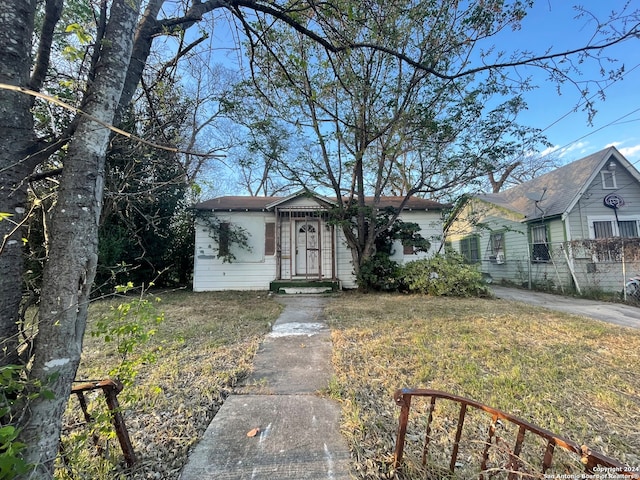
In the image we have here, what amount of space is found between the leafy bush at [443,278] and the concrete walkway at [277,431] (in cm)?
605

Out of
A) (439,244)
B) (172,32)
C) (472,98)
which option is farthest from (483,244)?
(172,32)

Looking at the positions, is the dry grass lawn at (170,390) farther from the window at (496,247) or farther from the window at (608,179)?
the window at (608,179)

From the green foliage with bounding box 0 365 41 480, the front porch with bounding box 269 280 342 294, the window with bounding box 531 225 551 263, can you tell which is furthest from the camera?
the window with bounding box 531 225 551 263

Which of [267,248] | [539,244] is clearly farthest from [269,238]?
[539,244]

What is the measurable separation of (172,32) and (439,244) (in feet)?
33.8

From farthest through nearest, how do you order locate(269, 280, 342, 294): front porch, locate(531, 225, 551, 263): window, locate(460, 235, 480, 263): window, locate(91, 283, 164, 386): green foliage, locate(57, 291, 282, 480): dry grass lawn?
1. locate(460, 235, 480, 263): window
2. locate(531, 225, 551, 263): window
3. locate(269, 280, 342, 294): front porch
4. locate(57, 291, 282, 480): dry grass lawn
5. locate(91, 283, 164, 386): green foliage

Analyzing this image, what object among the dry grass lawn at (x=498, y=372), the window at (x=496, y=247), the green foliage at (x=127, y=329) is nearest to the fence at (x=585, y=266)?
the window at (x=496, y=247)

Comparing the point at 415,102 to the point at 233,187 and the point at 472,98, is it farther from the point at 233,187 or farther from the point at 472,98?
the point at 233,187

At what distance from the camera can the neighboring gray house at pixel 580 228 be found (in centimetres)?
849

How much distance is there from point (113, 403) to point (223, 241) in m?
8.68

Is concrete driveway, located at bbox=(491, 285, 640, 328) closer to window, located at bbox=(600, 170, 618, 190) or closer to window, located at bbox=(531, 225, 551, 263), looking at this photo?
window, located at bbox=(531, 225, 551, 263)

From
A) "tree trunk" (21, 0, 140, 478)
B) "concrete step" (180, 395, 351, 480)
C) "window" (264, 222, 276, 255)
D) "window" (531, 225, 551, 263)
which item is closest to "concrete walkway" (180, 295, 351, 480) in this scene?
"concrete step" (180, 395, 351, 480)

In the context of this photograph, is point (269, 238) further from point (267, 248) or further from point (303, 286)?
point (303, 286)

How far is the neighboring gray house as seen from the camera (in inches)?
334
